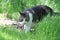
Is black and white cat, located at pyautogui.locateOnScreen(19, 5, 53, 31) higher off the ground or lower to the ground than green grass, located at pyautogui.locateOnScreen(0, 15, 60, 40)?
higher

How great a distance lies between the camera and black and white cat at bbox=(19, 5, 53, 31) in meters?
5.20

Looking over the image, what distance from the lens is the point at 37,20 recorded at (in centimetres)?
579

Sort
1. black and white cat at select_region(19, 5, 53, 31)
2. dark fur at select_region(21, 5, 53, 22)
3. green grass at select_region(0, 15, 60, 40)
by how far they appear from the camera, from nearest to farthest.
Result: green grass at select_region(0, 15, 60, 40), black and white cat at select_region(19, 5, 53, 31), dark fur at select_region(21, 5, 53, 22)

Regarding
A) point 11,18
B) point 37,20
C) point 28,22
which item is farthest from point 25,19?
point 11,18

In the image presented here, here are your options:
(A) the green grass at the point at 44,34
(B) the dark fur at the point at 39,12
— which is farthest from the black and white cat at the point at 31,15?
(A) the green grass at the point at 44,34

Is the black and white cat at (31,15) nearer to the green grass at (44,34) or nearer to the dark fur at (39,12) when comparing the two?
the dark fur at (39,12)

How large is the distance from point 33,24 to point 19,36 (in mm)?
1139

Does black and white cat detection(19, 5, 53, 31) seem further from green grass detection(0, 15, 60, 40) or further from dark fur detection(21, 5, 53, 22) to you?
green grass detection(0, 15, 60, 40)

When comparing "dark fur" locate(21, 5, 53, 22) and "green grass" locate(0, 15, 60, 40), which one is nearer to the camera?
"green grass" locate(0, 15, 60, 40)

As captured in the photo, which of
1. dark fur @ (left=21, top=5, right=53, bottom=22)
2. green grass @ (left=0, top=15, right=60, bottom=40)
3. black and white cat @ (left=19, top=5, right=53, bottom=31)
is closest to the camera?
green grass @ (left=0, top=15, right=60, bottom=40)

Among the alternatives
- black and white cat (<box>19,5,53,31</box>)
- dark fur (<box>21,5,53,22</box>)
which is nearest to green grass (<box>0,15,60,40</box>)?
black and white cat (<box>19,5,53,31</box>)

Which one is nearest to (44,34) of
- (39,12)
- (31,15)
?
(31,15)

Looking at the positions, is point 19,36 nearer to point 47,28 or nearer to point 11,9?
point 47,28

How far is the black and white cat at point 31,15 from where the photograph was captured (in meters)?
5.20
